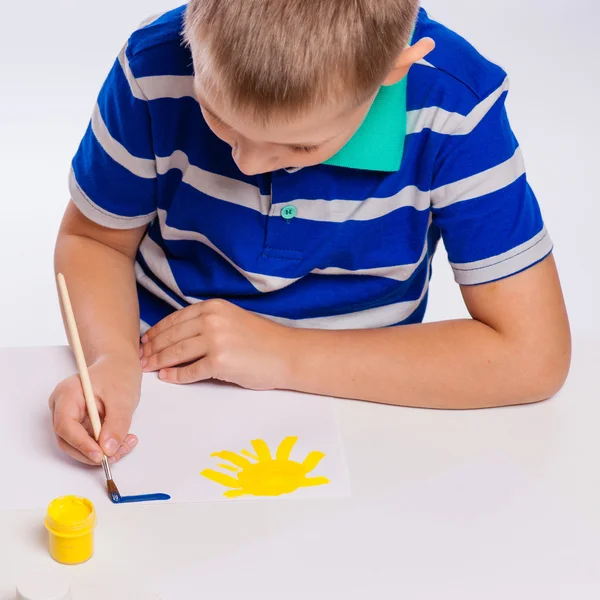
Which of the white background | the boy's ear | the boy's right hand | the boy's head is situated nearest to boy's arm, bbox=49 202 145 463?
the boy's right hand

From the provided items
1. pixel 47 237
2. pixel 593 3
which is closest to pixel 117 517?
pixel 47 237

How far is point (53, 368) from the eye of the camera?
100 centimetres

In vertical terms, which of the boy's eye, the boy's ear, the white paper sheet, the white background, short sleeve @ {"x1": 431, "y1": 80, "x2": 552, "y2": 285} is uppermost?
the boy's ear

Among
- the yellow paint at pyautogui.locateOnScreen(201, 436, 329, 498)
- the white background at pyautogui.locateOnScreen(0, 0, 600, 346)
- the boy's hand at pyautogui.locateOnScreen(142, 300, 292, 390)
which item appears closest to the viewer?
the yellow paint at pyautogui.locateOnScreen(201, 436, 329, 498)

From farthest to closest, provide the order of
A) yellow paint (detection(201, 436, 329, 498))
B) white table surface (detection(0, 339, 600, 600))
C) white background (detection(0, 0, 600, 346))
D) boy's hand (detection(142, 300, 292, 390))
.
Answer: white background (detection(0, 0, 600, 346)) < boy's hand (detection(142, 300, 292, 390)) < yellow paint (detection(201, 436, 329, 498)) < white table surface (detection(0, 339, 600, 600))

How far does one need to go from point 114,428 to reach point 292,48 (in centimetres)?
34

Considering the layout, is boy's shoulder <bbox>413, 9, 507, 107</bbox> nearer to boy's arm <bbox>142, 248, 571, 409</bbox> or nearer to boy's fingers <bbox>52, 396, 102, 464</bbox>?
boy's arm <bbox>142, 248, 571, 409</bbox>

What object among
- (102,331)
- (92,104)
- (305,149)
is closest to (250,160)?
(305,149)

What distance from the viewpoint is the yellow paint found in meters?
0.84

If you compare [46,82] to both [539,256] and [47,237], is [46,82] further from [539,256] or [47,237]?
[539,256]

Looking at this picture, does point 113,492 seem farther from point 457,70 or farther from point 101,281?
point 457,70

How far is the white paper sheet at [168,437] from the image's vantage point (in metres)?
0.84

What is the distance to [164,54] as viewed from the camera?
3.38 ft

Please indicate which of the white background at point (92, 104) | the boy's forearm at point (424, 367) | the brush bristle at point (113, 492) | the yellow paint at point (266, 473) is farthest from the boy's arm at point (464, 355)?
the white background at point (92, 104)
